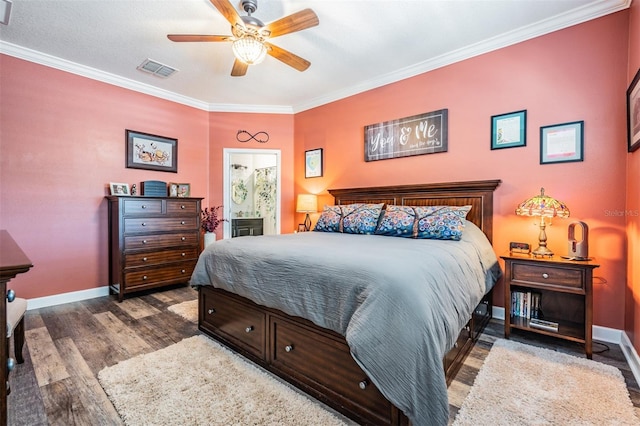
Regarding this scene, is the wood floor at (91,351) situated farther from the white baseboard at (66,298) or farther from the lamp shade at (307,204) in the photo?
the lamp shade at (307,204)

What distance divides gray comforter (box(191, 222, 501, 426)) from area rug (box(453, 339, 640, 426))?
0.46 m

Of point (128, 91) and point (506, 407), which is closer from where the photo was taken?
point (506, 407)

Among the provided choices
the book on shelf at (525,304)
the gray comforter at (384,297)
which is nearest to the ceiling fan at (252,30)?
the gray comforter at (384,297)

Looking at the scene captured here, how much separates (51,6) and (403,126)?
140 inches

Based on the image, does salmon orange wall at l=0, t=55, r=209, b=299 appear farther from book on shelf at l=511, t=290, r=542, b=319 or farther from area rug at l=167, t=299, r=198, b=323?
book on shelf at l=511, t=290, r=542, b=319

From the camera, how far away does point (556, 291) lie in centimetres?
232

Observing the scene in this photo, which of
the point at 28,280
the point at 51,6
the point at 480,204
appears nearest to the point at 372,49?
the point at 480,204

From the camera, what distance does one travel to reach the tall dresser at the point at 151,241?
3344mm

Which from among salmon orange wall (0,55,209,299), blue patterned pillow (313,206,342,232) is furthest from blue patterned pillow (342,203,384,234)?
salmon orange wall (0,55,209,299)

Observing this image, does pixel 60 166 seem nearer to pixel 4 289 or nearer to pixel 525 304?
pixel 4 289

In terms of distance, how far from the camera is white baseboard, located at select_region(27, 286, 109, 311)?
309 centimetres

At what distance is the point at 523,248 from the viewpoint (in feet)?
8.29

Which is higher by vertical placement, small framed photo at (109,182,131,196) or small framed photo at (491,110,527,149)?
small framed photo at (491,110,527,149)

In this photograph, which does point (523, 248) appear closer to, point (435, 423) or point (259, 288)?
point (435, 423)
